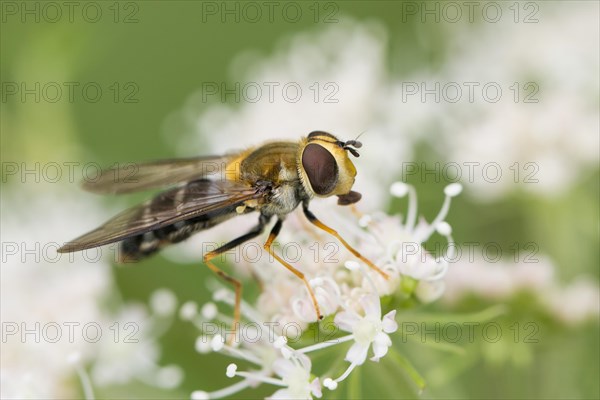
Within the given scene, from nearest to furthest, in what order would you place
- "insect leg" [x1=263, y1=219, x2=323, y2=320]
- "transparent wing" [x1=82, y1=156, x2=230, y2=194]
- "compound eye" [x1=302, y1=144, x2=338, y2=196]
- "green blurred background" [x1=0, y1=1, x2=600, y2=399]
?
"insect leg" [x1=263, y1=219, x2=323, y2=320] < "compound eye" [x1=302, y1=144, x2=338, y2=196] < "green blurred background" [x1=0, y1=1, x2=600, y2=399] < "transparent wing" [x1=82, y1=156, x2=230, y2=194]

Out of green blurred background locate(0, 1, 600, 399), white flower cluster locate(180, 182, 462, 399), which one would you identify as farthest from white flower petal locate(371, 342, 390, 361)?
green blurred background locate(0, 1, 600, 399)

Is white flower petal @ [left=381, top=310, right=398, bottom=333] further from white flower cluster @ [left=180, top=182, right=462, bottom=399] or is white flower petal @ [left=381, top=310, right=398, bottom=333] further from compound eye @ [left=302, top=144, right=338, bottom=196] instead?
compound eye @ [left=302, top=144, right=338, bottom=196]

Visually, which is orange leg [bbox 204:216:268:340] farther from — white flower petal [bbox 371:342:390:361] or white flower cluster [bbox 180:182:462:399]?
white flower petal [bbox 371:342:390:361]

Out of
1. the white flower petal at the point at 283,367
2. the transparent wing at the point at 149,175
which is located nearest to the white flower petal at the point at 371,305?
the white flower petal at the point at 283,367

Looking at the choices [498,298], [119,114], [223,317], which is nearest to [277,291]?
[223,317]

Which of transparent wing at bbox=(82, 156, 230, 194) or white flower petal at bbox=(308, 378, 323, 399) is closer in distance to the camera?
white flower petal at bbox=(308, 378, 323, 399)

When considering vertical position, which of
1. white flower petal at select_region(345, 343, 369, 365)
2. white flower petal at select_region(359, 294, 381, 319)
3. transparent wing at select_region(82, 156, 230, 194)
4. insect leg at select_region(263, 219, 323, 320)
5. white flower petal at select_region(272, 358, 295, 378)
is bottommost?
white flower petal at select_region(272, 358, 295, 378)

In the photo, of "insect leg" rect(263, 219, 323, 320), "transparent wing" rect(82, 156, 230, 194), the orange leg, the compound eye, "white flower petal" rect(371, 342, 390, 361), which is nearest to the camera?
"white flower petal" rect(371, 342, 390, 361)

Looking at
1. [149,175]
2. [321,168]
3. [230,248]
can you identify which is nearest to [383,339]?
[321,168]

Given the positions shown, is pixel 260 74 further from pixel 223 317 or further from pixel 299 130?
pixel 223 317

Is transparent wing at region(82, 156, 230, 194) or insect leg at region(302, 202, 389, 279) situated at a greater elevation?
transparent wing at region(82, 156, 230, 194)
